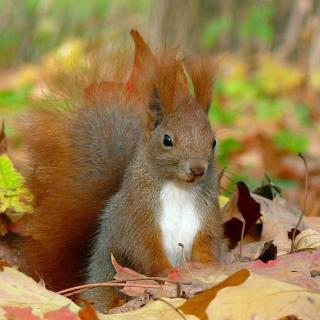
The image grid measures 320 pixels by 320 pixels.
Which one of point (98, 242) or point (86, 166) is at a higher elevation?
point (86, 166)

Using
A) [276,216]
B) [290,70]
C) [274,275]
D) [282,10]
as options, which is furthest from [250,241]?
[282,10]

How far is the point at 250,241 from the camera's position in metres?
3.51

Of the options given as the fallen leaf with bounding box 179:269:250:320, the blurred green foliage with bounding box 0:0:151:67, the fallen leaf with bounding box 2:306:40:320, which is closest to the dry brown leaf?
the fallen leaf with bounding box 179:269:250:320

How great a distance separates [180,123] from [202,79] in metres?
0.19

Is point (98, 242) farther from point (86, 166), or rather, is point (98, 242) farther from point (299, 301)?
point (299, 301)

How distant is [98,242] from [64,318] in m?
0.99

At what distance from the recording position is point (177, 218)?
2977 millimetres

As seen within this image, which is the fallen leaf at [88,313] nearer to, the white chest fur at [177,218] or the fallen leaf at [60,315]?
the fallen leaf at [60,315]

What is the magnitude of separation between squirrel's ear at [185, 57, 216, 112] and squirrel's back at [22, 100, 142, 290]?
343 mm

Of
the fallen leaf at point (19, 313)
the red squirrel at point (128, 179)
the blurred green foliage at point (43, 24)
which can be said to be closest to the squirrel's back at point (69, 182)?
the red squirrel at point (128, 179)

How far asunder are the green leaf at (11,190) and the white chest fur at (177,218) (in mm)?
→ 530

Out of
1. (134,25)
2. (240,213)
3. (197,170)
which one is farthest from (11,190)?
(134,25)

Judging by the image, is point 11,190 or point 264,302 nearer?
point 264,302

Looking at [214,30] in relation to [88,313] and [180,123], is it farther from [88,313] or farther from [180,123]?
[88,313]
